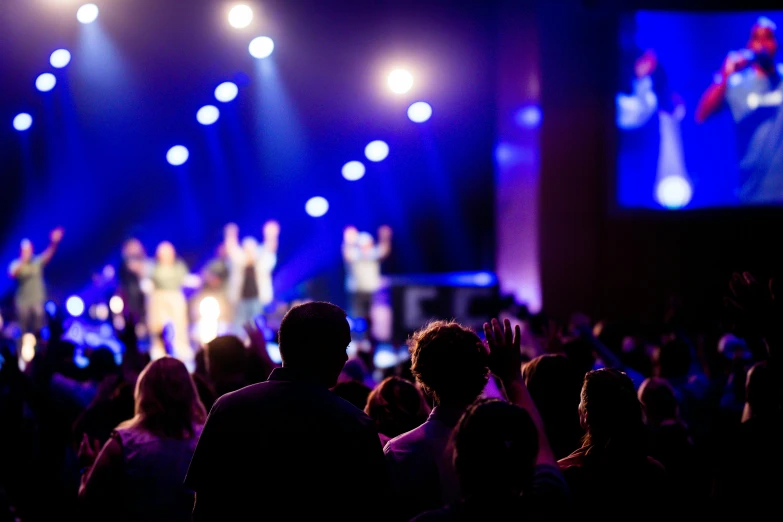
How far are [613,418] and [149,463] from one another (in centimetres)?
149

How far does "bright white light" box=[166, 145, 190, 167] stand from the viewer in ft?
43.6

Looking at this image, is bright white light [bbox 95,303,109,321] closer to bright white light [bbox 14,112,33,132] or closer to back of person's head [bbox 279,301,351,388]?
bright white light [bbox 14,112,33,132]

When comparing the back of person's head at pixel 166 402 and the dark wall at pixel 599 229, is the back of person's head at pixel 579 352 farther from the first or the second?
the dark wall at pixel 599 229

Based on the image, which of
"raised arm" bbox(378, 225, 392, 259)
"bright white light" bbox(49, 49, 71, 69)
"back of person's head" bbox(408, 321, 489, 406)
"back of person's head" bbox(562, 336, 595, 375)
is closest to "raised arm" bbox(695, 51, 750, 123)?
"raised arm" bbox(378, 225, 392, 259)

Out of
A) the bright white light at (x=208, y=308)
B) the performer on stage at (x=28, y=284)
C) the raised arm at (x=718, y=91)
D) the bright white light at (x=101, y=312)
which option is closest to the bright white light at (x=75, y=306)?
the bright white light at (x=101, y=312)

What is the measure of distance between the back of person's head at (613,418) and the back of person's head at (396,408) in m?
0.76

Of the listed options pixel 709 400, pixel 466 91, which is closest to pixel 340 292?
pixel 466 91

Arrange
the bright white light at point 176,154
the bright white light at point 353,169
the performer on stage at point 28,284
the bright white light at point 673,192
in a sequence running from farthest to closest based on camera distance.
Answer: the bright white light at point 353,169
the bright white light at point 176,154
the performer on stage at point 28,284
the bright white light at point 673,192

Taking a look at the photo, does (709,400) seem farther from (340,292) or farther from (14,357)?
(340,292)

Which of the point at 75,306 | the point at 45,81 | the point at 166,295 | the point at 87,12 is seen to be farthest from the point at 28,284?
the point at 87,12

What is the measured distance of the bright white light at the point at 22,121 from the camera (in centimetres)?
1221

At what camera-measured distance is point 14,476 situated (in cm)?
312

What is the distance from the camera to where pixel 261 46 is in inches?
459

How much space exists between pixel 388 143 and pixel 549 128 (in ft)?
14.2
